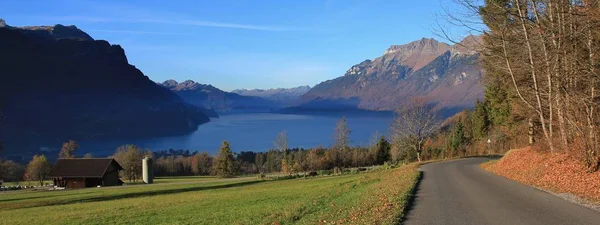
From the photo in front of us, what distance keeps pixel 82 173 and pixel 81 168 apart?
4.38ft

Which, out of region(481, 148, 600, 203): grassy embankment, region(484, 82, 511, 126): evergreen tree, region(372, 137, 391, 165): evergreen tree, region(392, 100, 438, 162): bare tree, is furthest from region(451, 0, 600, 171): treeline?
region(372, 137, 391, 165): evergreen tree

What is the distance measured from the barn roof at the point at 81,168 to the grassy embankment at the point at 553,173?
54.3m

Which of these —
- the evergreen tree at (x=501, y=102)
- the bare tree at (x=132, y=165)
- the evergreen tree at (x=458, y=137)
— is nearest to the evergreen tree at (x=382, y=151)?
the evergreen tree at (x=458, y=137)

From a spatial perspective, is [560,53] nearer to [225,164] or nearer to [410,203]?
[410,203]

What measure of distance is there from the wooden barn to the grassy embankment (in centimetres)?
5426

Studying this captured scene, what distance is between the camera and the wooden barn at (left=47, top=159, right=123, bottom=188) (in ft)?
202

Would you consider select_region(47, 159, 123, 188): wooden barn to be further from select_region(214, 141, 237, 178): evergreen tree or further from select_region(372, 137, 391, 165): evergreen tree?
select_region(372, 137, 391, 165): evergreen tree

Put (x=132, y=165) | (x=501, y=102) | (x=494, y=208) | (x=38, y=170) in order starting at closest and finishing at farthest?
(x=494, y=208), (x=501, y=102), (x=132, y=165), (x=38, y=170)

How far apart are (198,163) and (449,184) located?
318ft

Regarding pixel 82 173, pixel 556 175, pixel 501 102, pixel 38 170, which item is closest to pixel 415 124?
pixel 501 102

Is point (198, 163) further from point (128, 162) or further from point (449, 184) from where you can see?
point (449, 184)

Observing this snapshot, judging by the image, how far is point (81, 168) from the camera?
6278cm

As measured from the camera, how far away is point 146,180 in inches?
2670

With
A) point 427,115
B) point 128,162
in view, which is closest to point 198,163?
point 128,162
